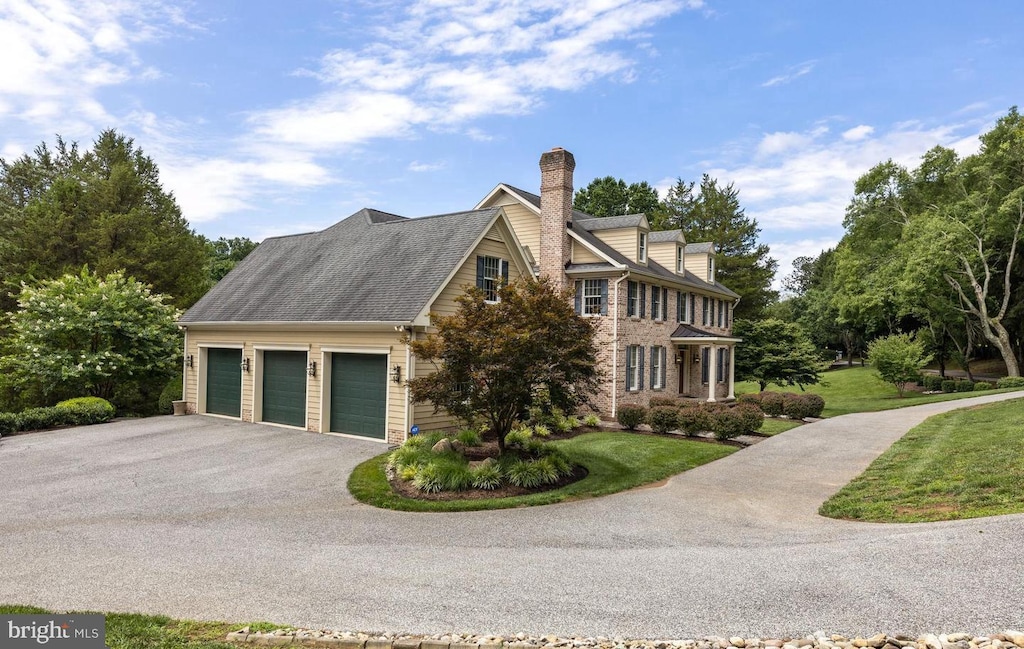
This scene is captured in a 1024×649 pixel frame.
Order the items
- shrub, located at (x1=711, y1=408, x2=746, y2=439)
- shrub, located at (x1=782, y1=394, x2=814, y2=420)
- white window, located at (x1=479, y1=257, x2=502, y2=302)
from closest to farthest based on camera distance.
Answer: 1. shrub, located at (x1=711, y1=408, x2=746, y2=439)
2. white window, located at (x1=479, y1=257, x2=502, y2=302)
3. shrub, located at (x1=782, y1=394, x2=814, y2=420)

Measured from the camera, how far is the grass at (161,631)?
4.82 m

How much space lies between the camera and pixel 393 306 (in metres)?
15.6

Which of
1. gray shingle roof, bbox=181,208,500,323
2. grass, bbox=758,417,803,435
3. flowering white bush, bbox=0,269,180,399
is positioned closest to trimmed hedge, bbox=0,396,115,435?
flowering white bush, bbox=0,269,180,399

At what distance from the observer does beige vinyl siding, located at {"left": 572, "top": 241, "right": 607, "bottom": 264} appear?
22.2 meters

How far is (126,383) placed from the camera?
2200cm

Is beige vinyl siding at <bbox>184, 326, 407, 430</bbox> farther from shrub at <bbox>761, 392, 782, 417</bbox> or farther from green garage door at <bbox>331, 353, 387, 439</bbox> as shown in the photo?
shrub at <bbox>761, 392, 782, 417</bbox>

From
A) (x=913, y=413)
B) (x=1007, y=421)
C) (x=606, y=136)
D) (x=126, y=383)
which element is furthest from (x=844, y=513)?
(x=126, y=383)

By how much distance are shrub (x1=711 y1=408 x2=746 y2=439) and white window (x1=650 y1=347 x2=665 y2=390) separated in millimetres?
8262

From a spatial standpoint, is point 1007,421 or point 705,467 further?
point 1007,421

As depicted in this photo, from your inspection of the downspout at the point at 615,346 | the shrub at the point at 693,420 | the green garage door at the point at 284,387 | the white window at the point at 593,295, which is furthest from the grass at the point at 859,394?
the green garage door at the point at 284,387

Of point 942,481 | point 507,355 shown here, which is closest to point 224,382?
point 507,355

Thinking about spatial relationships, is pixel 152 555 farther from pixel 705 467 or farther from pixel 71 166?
pixel 71 166

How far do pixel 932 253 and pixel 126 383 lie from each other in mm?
41839

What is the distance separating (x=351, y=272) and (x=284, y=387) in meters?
4.15
